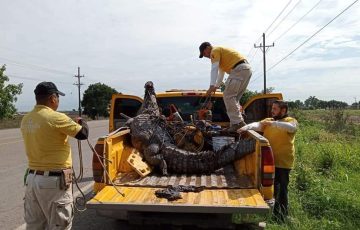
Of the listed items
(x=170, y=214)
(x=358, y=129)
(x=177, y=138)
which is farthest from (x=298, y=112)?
(x=170, y=214)

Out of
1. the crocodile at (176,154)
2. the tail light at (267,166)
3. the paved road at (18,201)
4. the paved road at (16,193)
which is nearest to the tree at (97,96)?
the paved road at (16,193)

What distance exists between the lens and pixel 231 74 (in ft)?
24.9

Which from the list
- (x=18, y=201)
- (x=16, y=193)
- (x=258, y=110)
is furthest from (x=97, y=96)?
(x=258, y=110)

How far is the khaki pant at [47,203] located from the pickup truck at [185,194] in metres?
0.41

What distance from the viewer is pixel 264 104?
26.4ft

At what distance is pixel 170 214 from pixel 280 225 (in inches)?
69.6

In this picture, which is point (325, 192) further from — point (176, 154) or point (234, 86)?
point (176, 154)

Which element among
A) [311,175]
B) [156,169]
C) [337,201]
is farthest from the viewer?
[311,175]

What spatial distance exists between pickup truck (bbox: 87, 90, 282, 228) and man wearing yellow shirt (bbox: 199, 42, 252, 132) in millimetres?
1074

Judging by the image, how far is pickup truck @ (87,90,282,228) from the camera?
15.8 feet

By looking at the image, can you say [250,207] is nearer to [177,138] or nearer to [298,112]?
[177,138]

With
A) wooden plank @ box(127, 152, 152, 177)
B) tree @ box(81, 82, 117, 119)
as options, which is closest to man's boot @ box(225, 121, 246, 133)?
wooden plank @ box(127, 152, 152, 177)

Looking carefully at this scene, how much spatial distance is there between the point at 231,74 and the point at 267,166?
2.60 m

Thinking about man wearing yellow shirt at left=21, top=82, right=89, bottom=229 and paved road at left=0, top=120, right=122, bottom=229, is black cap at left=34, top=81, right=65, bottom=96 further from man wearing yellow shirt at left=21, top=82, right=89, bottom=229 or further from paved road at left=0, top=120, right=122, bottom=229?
paved road at left=0, top=120, right=122, bottom=229
